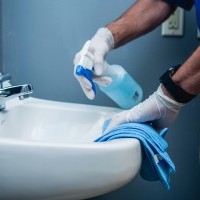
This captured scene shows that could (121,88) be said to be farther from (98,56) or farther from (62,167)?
(62,167)

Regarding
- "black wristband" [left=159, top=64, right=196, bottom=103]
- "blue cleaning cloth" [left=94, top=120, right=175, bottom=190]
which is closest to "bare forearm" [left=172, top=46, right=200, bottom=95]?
"black wristband" [left=159, top=64, right=196, bottom=103]

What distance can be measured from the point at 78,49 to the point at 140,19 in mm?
248

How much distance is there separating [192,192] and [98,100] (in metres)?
0.48

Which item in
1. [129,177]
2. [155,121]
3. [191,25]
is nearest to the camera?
[129,177]

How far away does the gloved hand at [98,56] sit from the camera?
81cm

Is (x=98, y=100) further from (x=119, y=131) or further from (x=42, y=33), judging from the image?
(x=119, y=131)

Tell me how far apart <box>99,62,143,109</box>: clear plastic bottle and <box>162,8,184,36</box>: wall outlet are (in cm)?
23

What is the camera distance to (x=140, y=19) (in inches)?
38.9

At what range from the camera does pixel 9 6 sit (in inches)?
44.0

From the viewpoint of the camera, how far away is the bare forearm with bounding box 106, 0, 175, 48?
96 cm

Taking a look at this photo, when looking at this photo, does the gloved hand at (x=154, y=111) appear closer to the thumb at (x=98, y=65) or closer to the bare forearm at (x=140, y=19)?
the thumb at (x=98, y=65)

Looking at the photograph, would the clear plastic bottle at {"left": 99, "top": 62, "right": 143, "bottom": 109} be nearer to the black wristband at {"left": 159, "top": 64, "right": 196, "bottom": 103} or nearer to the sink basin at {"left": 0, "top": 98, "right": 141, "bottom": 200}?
the black wristband at {"left": 159, "top": 64, "right": 196, "bottom": 103}

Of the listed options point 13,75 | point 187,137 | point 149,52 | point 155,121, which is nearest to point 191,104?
point 187,137

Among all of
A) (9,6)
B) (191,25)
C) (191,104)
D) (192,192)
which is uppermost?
(9,6)
